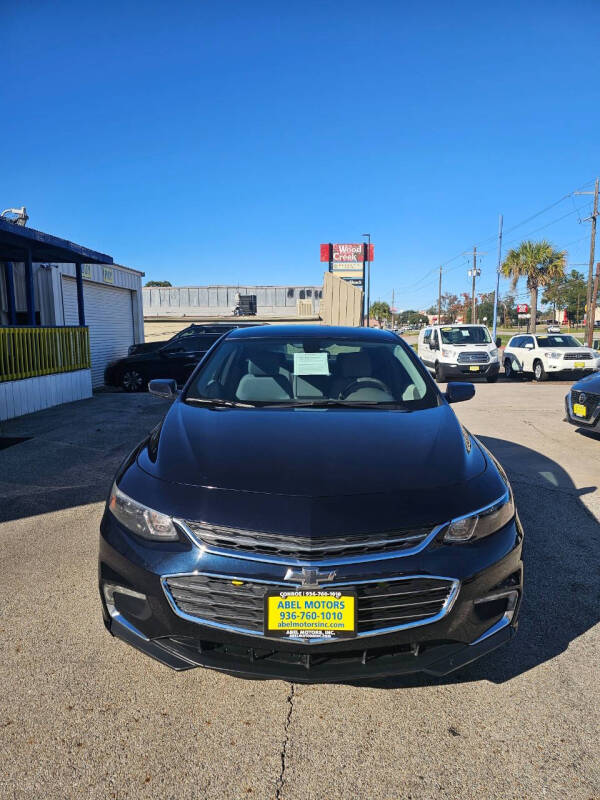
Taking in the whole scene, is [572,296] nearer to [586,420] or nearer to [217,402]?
[586,420]

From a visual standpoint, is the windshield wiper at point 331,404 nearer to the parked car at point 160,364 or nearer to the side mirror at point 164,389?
the side mirror at point 164,389

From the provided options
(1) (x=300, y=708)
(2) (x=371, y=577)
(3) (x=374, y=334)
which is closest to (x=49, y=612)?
(1) (x=300, y=708)

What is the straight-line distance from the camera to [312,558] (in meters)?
1.90

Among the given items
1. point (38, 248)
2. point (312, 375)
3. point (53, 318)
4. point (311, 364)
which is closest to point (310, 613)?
point (312, 375)

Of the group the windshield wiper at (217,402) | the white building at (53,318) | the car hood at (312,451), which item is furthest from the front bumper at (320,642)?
the white building at (53,318)

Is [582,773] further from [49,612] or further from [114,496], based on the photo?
[49,612]

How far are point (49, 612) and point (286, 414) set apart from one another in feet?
5.42

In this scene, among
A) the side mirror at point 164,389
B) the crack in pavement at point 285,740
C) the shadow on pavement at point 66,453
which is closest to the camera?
the crack in pavement at point 285,740

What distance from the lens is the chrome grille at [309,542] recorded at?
6.25 ft

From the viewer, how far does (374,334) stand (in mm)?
4180

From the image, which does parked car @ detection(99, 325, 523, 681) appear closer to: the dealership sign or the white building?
the white building

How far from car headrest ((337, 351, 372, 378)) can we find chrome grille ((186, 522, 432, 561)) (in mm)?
1740

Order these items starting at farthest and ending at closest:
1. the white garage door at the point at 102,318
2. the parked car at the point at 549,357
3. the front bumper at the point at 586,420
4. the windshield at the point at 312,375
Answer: the parked car at the point at 549,357 → the white garage door at the point at 102,318 → the front bumper at the point at 586,420 → the windshield at the point at 312,375

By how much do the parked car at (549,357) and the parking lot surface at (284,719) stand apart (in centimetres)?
1472
